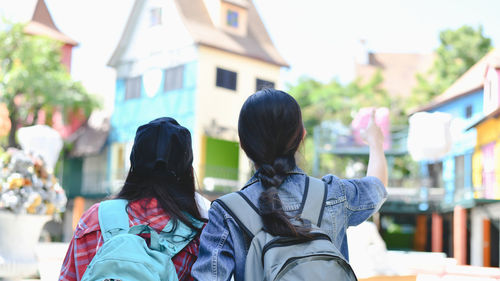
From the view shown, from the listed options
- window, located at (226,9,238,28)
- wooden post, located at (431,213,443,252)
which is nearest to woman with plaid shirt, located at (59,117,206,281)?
window, located at (226,9,238,28)

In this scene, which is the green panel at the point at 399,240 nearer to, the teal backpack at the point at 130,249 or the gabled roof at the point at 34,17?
the gabled roof at the point at 34,17

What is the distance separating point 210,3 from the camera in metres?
13.2

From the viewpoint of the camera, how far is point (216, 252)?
1.14m

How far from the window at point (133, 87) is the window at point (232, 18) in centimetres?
204

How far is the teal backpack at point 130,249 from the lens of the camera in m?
1.15

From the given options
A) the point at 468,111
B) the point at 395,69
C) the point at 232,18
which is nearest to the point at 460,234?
the point at 468,111

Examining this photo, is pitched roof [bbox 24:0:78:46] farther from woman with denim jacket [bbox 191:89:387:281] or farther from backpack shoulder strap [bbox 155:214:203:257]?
woman with denim jacket [bbox 191:89:387:281]

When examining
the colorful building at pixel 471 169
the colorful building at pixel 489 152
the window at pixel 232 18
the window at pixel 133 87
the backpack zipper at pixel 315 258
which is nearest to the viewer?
the backpack zipper at pixel 315 258

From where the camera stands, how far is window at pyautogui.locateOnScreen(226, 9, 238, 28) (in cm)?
1303

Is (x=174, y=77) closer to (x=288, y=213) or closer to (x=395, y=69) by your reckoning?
(x=395, y=69)

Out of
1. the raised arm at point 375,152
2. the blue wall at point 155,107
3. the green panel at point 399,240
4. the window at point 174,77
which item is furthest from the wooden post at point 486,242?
the raised arm at point 375,152

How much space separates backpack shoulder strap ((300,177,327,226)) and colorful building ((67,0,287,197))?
1076 centimetres

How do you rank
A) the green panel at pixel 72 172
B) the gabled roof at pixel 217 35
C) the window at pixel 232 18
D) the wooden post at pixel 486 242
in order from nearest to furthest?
the wooden post at pixel 486 242, the gabled roof at pixel 217 35, the window at pixel 232 18, the green panel at pixel 72 172

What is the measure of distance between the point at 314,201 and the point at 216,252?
0.64ft
